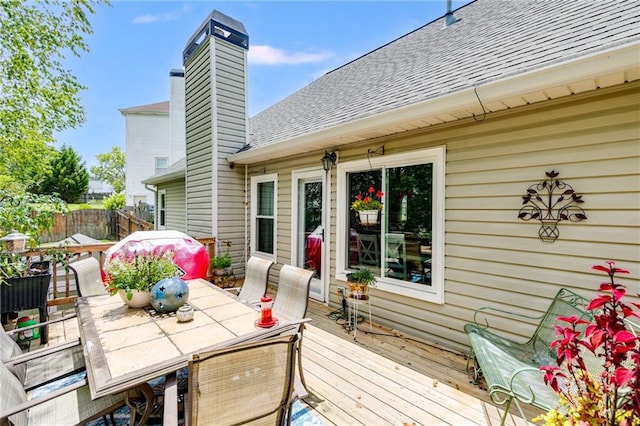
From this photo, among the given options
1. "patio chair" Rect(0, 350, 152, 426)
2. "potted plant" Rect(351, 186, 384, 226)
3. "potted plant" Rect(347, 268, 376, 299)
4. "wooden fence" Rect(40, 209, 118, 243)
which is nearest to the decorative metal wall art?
"potted plant" Rect(351, 186, 384, 226)

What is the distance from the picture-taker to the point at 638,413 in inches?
44.4

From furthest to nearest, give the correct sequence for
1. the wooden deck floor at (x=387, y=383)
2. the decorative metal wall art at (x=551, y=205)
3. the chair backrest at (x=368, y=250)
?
1. the chair backrest at (x=368, y=250)
2. the decorative metal wall art at (x=551, y=205)
3. the wooden deck floor at (x=387, y=383)

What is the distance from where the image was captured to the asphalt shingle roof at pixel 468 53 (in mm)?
2695

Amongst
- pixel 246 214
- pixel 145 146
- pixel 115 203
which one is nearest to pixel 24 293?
pixel 246 214

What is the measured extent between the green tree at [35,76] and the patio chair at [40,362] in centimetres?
417

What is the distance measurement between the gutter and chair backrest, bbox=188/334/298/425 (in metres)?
2.64

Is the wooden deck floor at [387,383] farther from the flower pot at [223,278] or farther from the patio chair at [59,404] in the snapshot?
the flower pot at [223,278]

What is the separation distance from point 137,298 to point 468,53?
4.74 m

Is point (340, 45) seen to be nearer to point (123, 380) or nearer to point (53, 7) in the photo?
point (53, 7)

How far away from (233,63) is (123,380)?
6594 mm

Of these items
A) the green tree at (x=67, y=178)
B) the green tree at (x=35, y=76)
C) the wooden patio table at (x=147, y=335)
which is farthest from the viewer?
the green tree at (x=67, y=178)

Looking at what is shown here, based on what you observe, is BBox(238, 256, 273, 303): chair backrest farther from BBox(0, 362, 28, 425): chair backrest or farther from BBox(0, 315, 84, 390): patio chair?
BBox(0, 362, 28, 425): chair backrest

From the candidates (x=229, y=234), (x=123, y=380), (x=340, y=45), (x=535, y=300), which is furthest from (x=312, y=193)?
(x=340, y=45)

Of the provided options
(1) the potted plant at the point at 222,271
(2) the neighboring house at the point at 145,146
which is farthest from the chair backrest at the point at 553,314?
(2) the neighboring house at the point at 145,146
